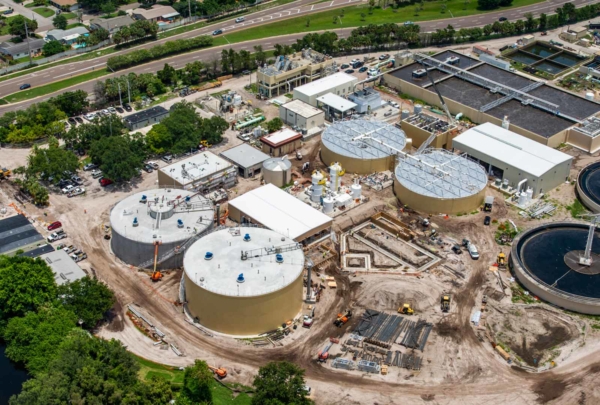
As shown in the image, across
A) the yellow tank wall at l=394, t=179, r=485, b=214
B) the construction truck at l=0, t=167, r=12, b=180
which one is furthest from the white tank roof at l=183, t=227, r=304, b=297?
the construction truck at l=0, t=167, r=12, b=180

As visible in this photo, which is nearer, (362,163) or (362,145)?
(362,163)

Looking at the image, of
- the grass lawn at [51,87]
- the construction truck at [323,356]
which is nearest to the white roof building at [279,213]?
the construction truck at [323,356]

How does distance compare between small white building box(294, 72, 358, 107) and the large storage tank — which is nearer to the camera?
the large storage tank

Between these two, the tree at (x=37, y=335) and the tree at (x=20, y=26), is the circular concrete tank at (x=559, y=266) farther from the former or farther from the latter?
the tree at (x=20, y=26)

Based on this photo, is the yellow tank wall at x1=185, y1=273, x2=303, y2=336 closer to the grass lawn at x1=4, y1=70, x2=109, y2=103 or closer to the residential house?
the grass lawn at x1=4, y1=70, x2=109, y2=103

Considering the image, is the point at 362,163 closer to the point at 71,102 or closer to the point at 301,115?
the point at 301,115

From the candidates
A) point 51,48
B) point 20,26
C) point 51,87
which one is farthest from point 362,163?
point 20,26

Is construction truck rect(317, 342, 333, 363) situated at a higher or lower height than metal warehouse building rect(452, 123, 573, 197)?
lower
